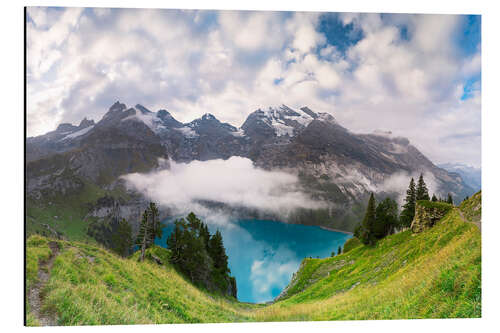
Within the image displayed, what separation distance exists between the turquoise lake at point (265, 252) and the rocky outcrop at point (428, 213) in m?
29.5

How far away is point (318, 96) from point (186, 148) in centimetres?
12862

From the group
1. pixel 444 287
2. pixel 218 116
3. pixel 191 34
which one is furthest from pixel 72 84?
pixel 444 287

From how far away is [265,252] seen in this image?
256 ft

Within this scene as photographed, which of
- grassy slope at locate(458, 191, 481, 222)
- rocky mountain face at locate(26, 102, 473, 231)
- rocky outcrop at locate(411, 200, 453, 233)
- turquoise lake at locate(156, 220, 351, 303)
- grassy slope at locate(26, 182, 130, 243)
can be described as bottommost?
turquoise lake at locate(156, 220, 351, 303)

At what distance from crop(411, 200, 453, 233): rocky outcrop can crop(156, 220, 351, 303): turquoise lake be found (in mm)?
29474

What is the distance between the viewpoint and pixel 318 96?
33.3 ft

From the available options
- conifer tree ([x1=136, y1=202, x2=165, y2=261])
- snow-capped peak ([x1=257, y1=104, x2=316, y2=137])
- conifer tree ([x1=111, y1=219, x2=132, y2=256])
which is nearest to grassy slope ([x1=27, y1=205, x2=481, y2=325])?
conifer tree ([x1=136, y1=202, x2=165, y2=261])

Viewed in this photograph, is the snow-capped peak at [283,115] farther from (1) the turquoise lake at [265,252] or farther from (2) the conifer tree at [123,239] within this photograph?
(1) the turquoise lake at [265,252]

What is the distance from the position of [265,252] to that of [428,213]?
71.3 metres

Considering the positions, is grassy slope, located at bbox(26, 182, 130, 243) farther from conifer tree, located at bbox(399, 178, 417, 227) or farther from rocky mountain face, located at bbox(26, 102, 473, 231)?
conifer tree, located at bbox(399, 178, 417, 227)

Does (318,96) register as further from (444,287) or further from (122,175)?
(122,175)

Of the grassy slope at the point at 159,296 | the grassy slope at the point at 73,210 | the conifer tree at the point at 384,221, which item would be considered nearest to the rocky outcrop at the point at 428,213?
the conifer tree at the point at 384,221

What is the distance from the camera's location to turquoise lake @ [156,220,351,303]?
153 feet

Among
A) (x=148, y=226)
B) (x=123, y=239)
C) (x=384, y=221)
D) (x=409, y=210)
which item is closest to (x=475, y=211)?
(x=384, y=221)
